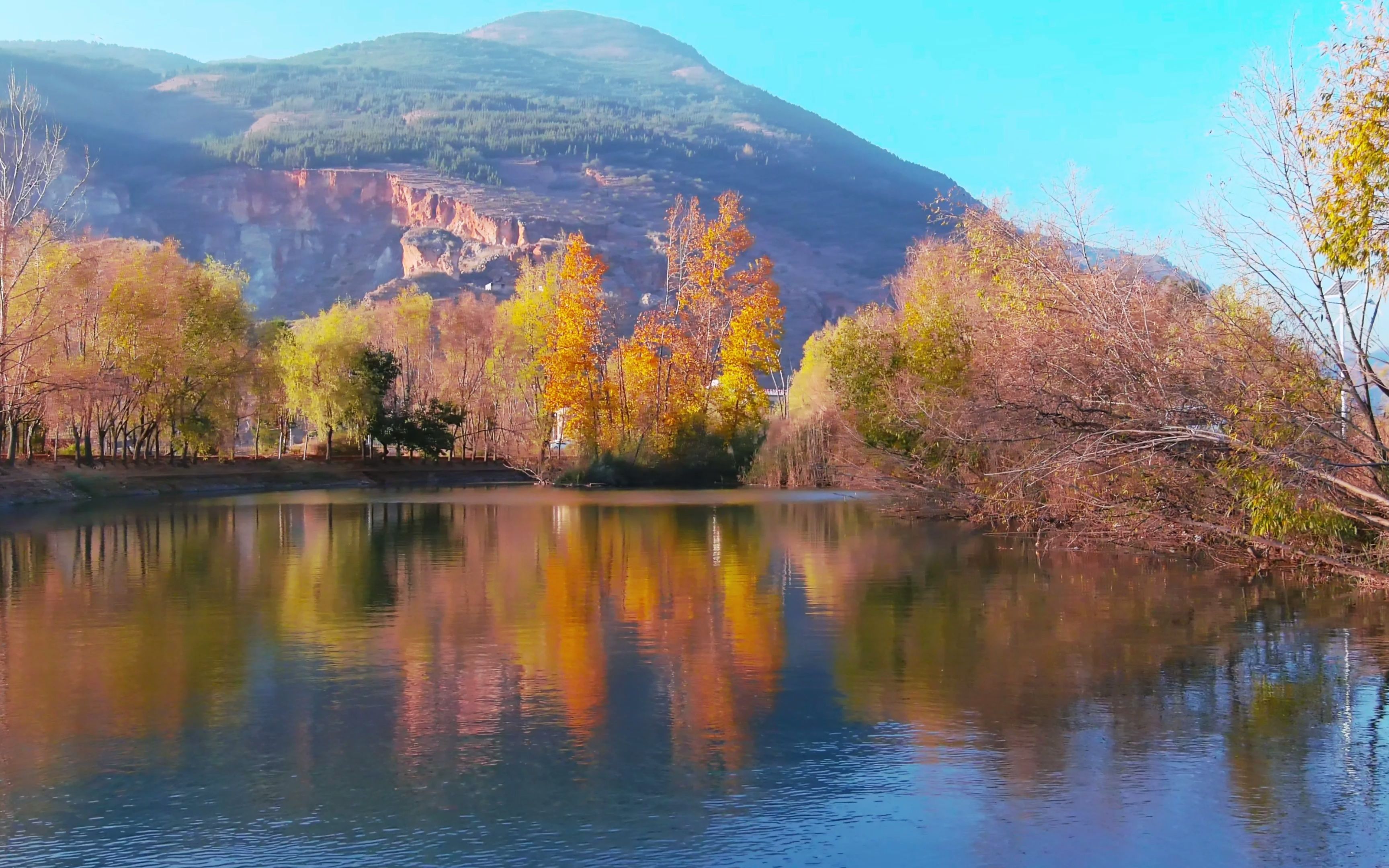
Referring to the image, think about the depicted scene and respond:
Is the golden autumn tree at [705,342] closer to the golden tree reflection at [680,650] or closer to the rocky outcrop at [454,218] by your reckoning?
the golden tree reflection at [680,650]

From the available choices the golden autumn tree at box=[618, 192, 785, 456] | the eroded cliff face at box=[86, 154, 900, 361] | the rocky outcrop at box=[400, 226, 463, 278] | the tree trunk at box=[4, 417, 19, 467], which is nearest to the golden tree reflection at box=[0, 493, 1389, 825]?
the tree trunk at box=[4, 417, 19, 467]

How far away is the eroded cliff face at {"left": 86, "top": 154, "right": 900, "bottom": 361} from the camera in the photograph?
173 meters

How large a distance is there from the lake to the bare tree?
27.1m

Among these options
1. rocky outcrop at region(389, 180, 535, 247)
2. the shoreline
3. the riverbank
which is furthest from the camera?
rocky outcrop at region(389, 180, 535, 247)

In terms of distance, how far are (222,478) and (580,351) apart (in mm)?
17655

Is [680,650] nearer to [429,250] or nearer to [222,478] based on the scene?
[222,478]

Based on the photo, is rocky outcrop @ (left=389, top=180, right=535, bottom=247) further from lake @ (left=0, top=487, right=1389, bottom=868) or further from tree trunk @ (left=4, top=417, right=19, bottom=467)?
lake @ (left=0, top=487, right=1389, bottom=868)

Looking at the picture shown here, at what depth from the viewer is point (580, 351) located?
54.2m

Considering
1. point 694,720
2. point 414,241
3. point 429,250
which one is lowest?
point 694,720

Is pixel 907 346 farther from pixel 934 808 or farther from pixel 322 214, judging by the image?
pixel 322 214

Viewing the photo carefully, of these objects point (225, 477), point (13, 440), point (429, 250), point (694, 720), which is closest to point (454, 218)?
point (429, 250)

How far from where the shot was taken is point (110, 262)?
169 ft

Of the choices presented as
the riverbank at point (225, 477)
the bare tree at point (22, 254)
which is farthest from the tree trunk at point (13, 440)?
the riverbank at point (225, 477)

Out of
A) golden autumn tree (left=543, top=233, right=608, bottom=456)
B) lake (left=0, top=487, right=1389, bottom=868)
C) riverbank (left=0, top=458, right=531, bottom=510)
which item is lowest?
lake (left=0, top=487, right=1389, bottom=868)
